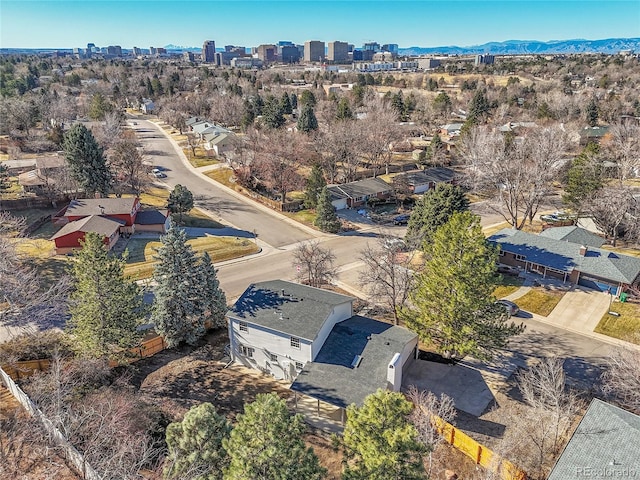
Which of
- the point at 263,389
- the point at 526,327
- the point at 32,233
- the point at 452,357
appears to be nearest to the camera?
the point at 263,389

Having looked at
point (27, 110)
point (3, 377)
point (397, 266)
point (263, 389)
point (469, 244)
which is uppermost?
point (27, 110)

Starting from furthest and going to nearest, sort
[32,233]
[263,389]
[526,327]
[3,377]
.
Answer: [32,233] < [526,327] < [263,389] < [3,377]

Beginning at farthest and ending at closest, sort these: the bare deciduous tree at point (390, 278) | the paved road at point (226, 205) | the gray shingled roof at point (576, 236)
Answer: the paved road at point (226, 205), the gray shingled roof at point (576, 236), the bare deciduous tree at point (390, 278)

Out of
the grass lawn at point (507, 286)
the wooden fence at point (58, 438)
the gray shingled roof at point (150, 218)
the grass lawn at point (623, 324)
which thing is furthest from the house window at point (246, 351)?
the gray shingled roof at point (150, 218)

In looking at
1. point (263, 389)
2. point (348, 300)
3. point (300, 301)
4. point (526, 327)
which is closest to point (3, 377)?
point (263, 389)

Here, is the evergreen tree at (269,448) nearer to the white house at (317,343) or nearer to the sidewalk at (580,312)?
the white house at (317,343)

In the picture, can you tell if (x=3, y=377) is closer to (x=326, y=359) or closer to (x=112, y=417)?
(x=112, y=417)

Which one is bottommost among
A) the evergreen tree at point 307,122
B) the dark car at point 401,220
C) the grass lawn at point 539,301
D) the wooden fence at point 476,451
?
the wooden fence at point 476,451

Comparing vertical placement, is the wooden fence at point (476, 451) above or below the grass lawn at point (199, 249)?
below
